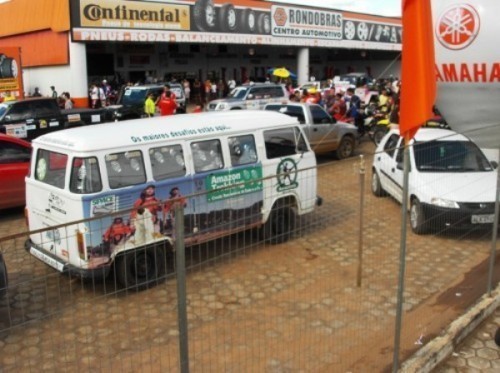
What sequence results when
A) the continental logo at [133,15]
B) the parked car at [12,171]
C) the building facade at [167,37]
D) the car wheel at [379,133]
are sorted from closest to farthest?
1. the parked car at [12,171]
2. the car wheel at [379,133]
3. the continental logo at [133,15]
4. the building facade at [167,37]

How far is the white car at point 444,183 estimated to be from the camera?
7.03 m

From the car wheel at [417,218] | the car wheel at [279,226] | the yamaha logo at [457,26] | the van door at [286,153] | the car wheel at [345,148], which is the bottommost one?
the car wheel at [417,218]

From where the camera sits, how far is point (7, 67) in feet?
71.3

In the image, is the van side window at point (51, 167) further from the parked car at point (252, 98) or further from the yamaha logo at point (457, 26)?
the parked car at point (252, 98)

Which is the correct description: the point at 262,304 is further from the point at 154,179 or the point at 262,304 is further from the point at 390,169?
the point at 390,169

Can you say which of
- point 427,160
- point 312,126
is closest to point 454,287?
point 427,160

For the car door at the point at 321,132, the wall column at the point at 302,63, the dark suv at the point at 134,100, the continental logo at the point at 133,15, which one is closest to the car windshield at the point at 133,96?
the dark suv at the point at 134,100

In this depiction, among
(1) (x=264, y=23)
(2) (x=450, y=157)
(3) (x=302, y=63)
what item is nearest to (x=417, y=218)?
(2) (x=450, y=157)

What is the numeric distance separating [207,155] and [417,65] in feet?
11.7

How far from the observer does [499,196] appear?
5.75m

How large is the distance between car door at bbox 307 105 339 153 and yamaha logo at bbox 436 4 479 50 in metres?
8.66

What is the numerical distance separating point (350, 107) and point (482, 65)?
512 inches

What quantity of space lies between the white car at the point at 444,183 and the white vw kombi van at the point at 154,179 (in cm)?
165

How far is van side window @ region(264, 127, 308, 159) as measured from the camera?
7707mm
